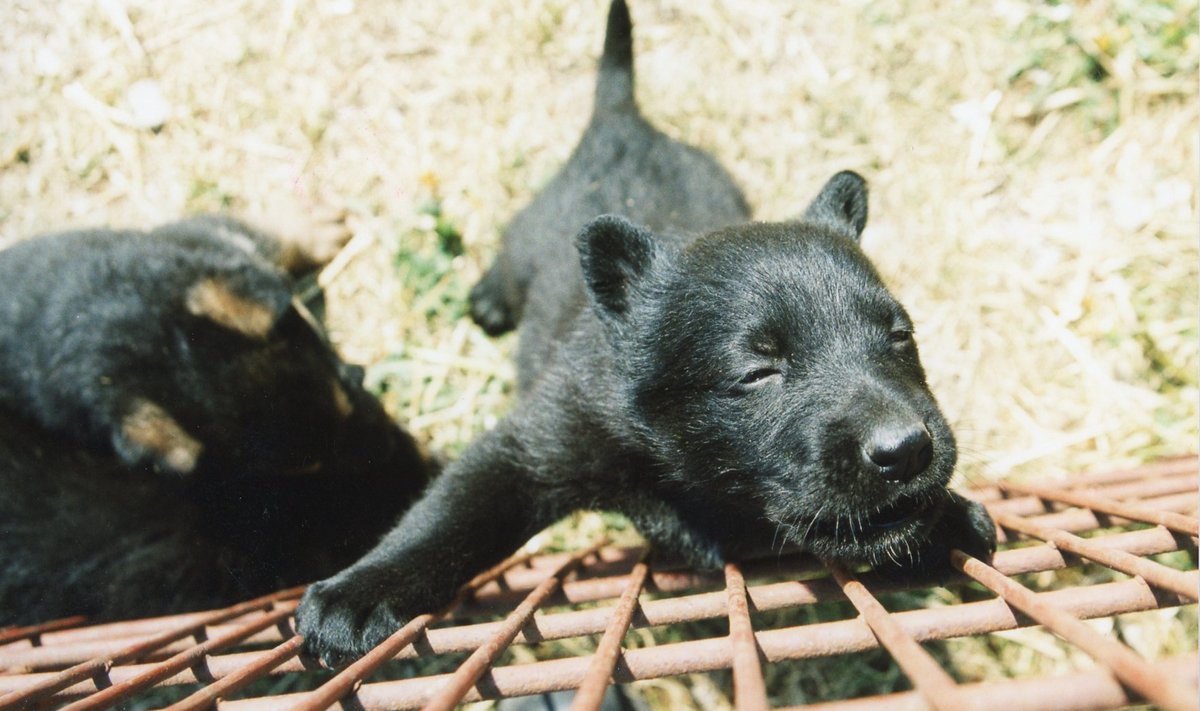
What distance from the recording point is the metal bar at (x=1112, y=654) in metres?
0.89

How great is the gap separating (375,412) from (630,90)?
6.49ft

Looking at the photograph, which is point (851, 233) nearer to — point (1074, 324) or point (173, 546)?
point (1074, 324)

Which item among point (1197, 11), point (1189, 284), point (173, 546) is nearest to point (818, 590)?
point (173, 546)

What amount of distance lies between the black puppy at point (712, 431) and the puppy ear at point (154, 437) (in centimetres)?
96

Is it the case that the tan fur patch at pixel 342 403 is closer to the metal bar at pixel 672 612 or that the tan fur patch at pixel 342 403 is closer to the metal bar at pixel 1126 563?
the metal bar at pixel 672 612

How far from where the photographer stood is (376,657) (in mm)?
1775

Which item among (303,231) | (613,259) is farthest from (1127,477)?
(303,231)

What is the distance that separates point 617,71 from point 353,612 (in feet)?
9.42

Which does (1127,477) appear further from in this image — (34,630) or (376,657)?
(34,630)

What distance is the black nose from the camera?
1.85 m

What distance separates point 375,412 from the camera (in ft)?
11.3

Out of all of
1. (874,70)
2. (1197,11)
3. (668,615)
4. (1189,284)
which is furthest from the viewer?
(874,70)

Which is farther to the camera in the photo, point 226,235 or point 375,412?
point 226,235

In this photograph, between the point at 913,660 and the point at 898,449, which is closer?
the point at 913,660
